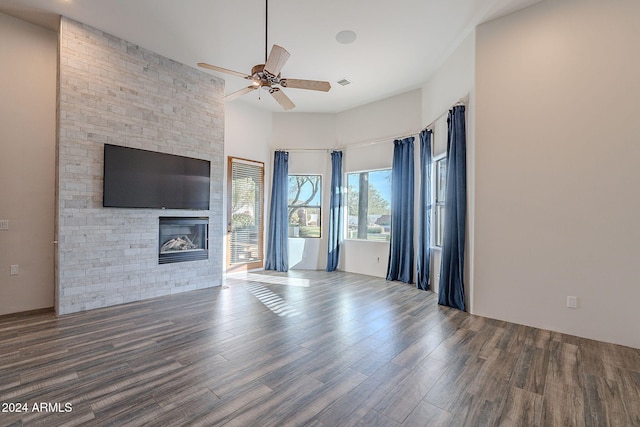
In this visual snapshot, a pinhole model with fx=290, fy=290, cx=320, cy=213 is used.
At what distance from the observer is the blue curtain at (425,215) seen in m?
4.96

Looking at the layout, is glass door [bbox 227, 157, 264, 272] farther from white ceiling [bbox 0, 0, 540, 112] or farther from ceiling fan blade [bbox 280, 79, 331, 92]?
ceiling fan blade [bbox 280, 79, 331, 92]

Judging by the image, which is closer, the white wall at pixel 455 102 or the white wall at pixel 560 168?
the white wall at pixel 560 168

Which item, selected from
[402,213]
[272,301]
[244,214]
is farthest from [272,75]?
[244,214]

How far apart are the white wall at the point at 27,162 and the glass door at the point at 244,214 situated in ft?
8.86

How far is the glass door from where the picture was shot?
5.89 m

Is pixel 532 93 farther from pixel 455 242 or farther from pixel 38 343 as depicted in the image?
pixel 38 343

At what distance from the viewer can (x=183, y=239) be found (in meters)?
4.68

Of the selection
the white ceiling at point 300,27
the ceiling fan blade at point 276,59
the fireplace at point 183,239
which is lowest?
the fireplace at point 183,239

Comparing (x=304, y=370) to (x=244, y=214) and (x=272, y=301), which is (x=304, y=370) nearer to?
(x=272, y=301)

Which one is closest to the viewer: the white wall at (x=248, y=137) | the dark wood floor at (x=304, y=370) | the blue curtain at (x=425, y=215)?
the dark wood floor at (x=304, y=370)

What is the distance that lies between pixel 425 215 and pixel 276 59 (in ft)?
11.6

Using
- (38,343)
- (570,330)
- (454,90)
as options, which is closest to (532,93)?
(454,90)

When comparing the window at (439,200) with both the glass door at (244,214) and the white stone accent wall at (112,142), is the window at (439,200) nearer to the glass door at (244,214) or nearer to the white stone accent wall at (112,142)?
the glass door at (244,214)

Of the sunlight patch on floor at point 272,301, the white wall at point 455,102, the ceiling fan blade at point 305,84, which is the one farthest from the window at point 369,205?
the ceiling fan blade at point 305,84
